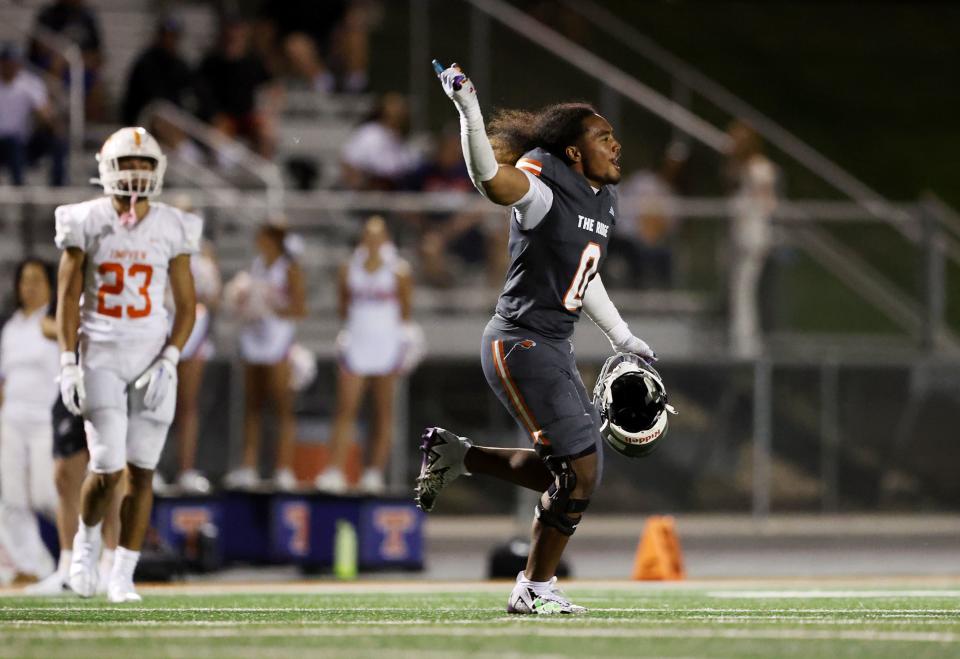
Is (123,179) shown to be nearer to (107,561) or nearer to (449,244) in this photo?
(107,561)

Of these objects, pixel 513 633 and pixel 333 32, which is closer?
pixel 513 633

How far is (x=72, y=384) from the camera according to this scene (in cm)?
864

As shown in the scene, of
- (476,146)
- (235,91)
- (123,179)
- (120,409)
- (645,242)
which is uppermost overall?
(235,91)

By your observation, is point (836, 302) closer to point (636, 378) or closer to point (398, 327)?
point (398, 327)

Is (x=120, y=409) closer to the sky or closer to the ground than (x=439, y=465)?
closer to the sky

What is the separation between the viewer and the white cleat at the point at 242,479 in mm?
14078

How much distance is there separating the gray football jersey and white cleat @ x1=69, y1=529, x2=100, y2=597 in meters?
2.55

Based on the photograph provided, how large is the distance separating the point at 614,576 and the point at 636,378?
6.06 m

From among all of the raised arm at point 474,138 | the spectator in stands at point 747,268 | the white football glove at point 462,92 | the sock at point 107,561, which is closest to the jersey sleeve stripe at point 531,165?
the raised arm at point 474,138

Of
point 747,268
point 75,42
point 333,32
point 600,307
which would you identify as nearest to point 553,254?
point 600,307

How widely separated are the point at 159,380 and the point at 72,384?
0.40 metres

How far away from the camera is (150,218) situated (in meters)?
9.01

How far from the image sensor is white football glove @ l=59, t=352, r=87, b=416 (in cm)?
864

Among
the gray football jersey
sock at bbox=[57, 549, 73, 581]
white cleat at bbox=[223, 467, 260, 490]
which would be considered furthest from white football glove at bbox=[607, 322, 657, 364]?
white cleat at bbox=[223, 467, 260, 490]
